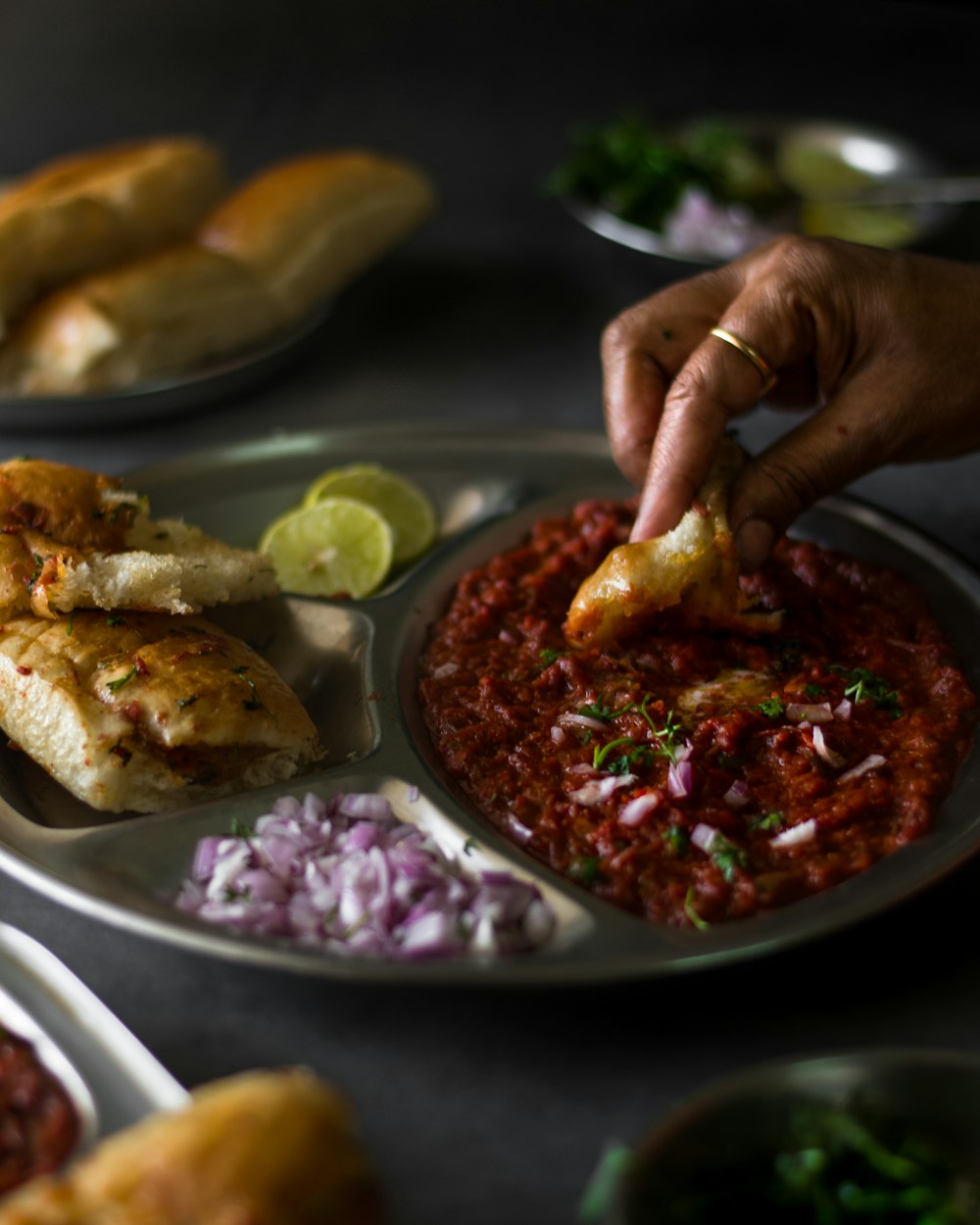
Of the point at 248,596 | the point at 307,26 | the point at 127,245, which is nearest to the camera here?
the point at 248,596

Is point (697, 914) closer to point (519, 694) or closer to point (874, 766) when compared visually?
point (874, 766)

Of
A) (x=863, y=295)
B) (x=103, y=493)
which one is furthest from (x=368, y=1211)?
(x=863, y=295)

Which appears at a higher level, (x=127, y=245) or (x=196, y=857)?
(x=127, y=245)

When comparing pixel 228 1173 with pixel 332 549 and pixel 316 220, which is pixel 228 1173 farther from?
pixel 316 220

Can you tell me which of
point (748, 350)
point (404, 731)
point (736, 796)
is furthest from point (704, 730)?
point (748, 350)

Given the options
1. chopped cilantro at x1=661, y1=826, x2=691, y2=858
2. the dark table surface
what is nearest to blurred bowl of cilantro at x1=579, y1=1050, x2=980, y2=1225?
the dark table surface
